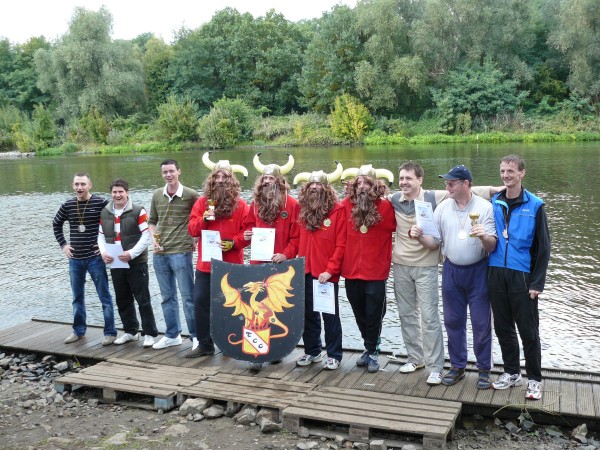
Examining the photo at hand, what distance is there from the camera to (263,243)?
269 inches

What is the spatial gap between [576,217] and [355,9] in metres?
40.0

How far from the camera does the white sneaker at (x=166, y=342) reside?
7887 mm

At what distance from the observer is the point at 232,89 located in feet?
218

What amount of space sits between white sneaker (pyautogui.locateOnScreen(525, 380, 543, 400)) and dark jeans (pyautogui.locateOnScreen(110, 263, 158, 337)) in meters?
4.40

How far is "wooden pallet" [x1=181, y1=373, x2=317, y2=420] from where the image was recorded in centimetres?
615

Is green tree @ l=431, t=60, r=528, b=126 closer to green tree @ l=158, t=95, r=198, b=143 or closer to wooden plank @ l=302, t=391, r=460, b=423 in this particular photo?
green tree @ l=158, t=95, r=198, b=143

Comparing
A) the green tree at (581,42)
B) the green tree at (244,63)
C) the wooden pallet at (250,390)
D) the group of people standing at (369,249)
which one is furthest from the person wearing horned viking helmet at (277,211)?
the green tree at (244,63)

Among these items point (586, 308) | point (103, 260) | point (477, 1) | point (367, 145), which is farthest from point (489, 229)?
point (477, 1)

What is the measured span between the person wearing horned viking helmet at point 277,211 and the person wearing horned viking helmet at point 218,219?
0.63 feet

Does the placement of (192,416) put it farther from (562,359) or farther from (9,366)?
(562,359)

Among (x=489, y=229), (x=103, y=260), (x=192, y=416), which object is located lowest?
(x=192, y=416)

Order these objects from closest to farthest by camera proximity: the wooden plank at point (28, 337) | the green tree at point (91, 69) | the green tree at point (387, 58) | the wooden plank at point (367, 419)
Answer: the wooden plank at point (367, 419)
the wooden plank at point (28, 337)
the green tree at point (387, 58)
the green tree at point (91, 69)

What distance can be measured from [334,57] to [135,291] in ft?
159

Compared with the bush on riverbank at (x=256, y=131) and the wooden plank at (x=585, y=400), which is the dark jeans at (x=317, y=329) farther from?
the bush on riverbank at (x=256, y=131)
